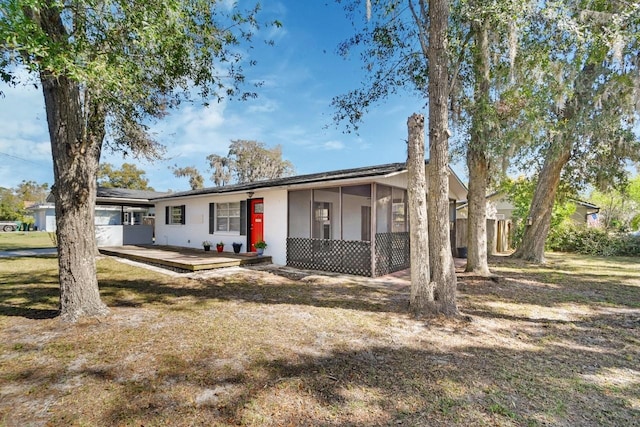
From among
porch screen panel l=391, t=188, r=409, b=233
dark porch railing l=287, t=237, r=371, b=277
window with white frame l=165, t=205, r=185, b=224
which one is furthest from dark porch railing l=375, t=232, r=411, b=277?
window with white frame l=165, t=205, r=185, b=224

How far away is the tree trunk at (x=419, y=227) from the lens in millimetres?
5086

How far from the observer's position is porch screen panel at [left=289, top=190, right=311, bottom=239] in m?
10.4

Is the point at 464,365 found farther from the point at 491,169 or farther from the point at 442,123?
the point at 491,169

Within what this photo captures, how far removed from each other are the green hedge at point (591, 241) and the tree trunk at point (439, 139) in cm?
1462

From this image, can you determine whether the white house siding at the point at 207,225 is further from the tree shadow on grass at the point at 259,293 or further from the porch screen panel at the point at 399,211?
the porch screen panel at the point at 399,211

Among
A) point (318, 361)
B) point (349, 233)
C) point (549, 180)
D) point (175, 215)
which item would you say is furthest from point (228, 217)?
point (549, 180)

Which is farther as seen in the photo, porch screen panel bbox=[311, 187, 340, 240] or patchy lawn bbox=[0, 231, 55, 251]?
patchy lawn bbox=[0, 231, 55, 251]

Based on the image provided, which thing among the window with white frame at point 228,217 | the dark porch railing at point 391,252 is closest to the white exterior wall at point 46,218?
the window with white frame at point 228,217

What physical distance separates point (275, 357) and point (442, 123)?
4576mm

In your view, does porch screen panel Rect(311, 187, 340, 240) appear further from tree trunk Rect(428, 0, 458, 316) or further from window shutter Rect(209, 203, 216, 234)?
tree trunk Rect(428, 0, 458, 316)

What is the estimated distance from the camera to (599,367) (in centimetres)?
341

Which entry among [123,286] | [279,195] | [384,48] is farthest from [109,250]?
[384,48]

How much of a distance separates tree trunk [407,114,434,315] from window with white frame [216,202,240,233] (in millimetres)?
8228

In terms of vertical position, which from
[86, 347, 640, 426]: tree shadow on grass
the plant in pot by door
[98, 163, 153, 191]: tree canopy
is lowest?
[86, 347, 640, 426]: tree shadow on grass
